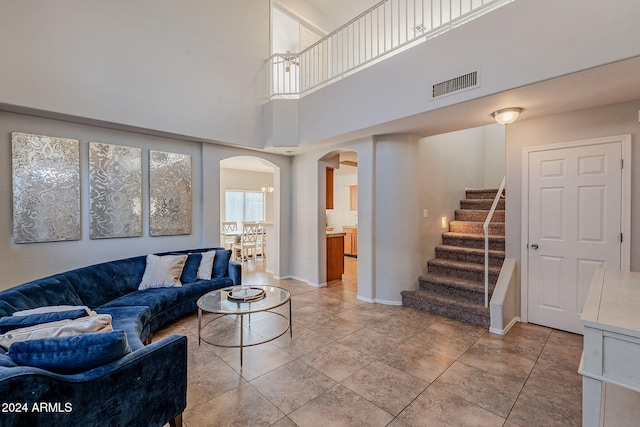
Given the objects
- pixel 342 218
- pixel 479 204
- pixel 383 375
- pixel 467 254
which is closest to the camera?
pixel 383 375

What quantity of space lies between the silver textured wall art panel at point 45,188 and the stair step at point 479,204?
6.05 meters

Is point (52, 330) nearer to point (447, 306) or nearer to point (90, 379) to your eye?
point (90, 379)

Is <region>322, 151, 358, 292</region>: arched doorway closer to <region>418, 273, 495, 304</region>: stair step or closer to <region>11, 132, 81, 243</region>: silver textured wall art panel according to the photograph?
<region>418, 273, 495, 304</region>: stair step

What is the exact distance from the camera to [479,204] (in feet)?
16.8

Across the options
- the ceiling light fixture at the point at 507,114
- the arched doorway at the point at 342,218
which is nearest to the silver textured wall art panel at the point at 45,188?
the arched doorway at the point at 342,218

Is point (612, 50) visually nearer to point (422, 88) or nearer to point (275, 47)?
point (422, 88)

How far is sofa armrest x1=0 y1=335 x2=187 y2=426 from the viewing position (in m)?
1.13

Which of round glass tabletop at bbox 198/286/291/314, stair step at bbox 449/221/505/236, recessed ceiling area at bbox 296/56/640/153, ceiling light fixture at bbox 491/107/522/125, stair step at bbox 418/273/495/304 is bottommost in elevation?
stair step at bbox 418/273/495/304

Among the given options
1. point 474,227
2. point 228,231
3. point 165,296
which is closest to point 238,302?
point 165,296

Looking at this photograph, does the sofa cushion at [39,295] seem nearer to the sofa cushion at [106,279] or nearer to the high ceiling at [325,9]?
the sofa cushion at [106,279]

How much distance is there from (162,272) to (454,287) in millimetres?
3980

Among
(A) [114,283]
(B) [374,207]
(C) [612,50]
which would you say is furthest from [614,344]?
(A) [114,283]

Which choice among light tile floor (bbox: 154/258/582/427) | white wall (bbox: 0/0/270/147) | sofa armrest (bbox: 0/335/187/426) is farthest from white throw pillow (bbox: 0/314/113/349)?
white wall (bbox: 0/0/270/147)

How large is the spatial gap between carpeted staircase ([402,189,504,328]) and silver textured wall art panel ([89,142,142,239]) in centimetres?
410
